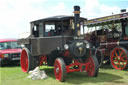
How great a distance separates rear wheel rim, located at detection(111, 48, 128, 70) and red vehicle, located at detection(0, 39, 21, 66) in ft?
17.7

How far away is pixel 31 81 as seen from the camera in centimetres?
573

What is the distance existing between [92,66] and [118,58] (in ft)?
7.73

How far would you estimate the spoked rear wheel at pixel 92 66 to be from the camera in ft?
19.7

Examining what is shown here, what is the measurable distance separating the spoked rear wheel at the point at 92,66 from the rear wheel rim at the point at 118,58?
2.11 metres

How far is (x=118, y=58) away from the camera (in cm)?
795

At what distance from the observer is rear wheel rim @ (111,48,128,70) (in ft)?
25.6

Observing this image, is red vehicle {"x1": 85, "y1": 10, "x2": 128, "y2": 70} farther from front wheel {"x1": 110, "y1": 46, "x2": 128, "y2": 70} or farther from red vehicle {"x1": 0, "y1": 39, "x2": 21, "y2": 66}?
red vehicle {"x1": 0, "y1": 39, "x2": 21, "y2": 66}

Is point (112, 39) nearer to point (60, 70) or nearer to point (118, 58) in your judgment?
point (118, 58)

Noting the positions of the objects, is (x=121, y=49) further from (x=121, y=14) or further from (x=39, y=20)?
(x=39, y=20)

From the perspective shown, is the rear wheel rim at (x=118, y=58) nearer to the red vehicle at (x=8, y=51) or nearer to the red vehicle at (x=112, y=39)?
the red vehicle at (x=112, y=39)

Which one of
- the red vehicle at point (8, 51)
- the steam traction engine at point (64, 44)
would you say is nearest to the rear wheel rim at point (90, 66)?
the steam traction engine at point (64, 44)

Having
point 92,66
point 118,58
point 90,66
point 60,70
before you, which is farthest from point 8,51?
point 118,58

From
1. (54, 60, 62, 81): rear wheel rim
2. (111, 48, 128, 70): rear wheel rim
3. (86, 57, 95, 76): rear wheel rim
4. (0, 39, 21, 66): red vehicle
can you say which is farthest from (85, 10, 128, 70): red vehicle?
(0, 39, 21, 66): red vehicle

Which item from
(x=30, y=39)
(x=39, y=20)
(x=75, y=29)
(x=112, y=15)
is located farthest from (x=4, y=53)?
(x=112, y=15)
